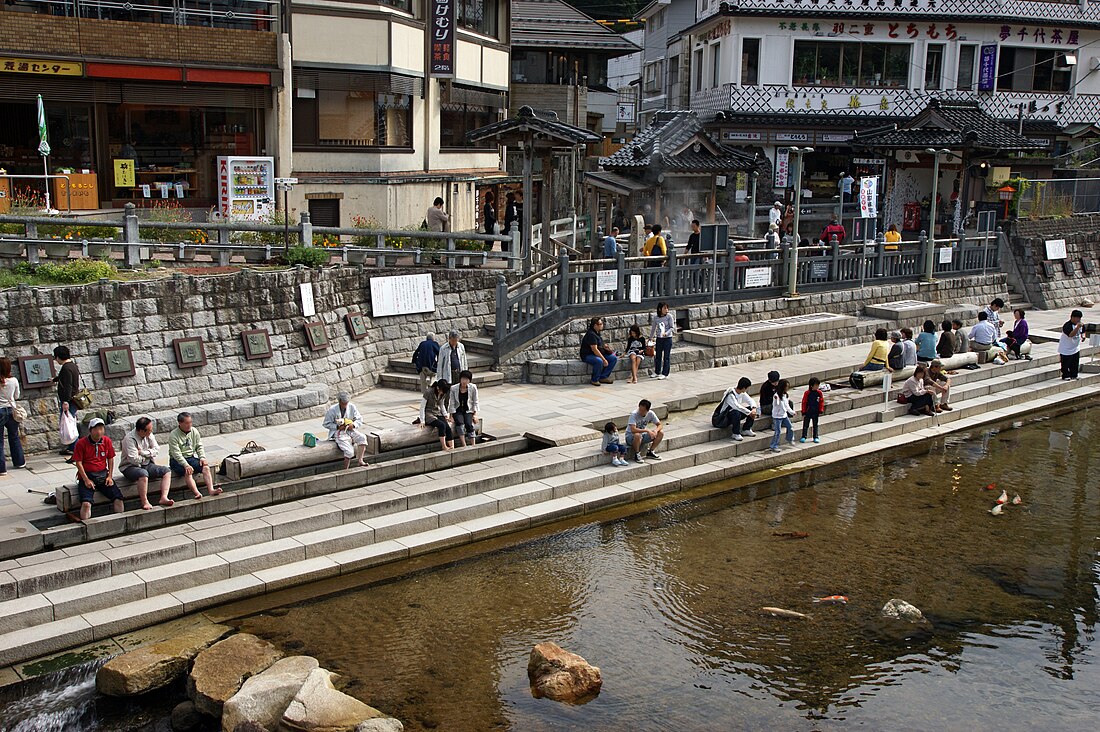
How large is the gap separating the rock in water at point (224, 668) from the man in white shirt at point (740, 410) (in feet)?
32.9

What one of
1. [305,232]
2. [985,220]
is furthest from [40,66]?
[985,220]

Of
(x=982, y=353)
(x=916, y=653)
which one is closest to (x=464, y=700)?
(x=916, y=653)

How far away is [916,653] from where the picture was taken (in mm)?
12227

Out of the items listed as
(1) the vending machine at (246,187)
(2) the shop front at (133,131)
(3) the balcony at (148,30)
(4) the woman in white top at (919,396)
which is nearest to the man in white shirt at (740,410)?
(4) the woman in white top at (919,396)

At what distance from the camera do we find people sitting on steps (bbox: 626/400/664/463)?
58.3ft

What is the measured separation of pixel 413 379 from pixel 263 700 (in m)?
11.4

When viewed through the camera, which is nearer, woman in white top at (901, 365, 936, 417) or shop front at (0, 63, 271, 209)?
woman in white top at (901, 365, 936, 417)

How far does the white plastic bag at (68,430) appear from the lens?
15.9 meters

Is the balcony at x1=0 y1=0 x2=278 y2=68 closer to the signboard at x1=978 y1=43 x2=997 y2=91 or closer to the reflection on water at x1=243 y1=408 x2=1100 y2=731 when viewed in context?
the reflection on water at x1=243 y1=408 x2=1100 y2=731

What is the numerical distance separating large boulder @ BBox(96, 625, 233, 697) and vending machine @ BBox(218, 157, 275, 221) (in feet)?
49.8

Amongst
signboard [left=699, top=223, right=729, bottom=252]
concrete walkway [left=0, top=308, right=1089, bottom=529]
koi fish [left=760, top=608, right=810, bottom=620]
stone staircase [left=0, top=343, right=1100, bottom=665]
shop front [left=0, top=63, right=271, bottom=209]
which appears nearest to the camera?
stone staircase [left=0, top=343, right=1100, bottom=665]

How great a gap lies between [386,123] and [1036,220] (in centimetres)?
2075

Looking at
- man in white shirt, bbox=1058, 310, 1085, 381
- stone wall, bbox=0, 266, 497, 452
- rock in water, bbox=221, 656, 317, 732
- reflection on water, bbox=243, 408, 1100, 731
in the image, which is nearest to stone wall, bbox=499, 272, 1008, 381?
stone wall, bbox=0, 266, 497, 452

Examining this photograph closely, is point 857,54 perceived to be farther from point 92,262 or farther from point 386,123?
point 92,262
